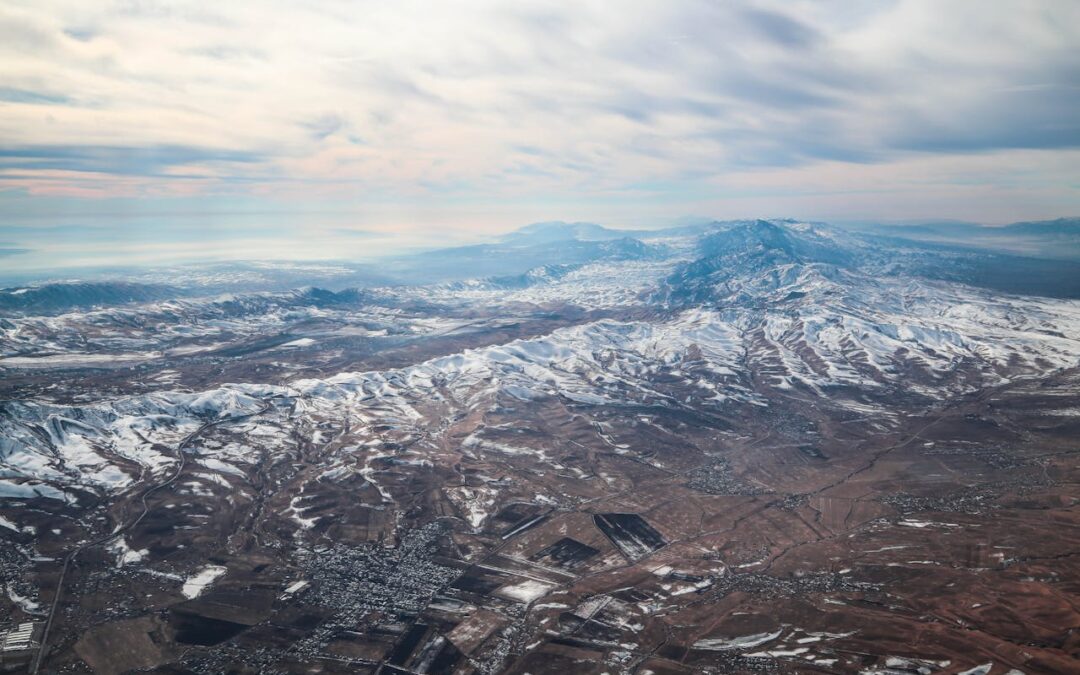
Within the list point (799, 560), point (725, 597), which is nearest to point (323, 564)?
Answer: point (725, 597)

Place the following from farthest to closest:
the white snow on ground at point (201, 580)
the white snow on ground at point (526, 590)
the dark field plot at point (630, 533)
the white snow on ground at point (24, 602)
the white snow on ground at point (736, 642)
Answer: the dark field plot at point (630, 533) < the white snow on ground at point (201, 580) < the white snow on ground at point (526, 590) < the white snow on ground at point (24, 602) < the white snow on ground at point (736, 642)

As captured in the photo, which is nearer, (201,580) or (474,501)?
(201,580)

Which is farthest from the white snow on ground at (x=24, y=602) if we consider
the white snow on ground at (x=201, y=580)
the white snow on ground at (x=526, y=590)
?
the white snow on ground at (x=526, y=590)

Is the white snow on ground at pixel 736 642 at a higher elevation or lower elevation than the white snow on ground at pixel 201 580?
higher

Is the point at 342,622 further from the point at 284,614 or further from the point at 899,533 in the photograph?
the point at 899,533

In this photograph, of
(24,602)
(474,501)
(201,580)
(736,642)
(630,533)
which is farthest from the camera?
(474,501)

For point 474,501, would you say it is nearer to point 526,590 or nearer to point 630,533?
point 630,533

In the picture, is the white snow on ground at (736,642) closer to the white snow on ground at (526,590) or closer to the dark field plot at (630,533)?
the white snow on ground at (526,590)

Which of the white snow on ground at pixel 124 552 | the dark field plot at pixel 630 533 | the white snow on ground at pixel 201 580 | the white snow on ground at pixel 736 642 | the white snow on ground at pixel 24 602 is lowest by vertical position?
the white snow on ground at pixel 201 580

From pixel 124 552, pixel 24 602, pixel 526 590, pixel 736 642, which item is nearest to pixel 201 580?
pixel 124 552
